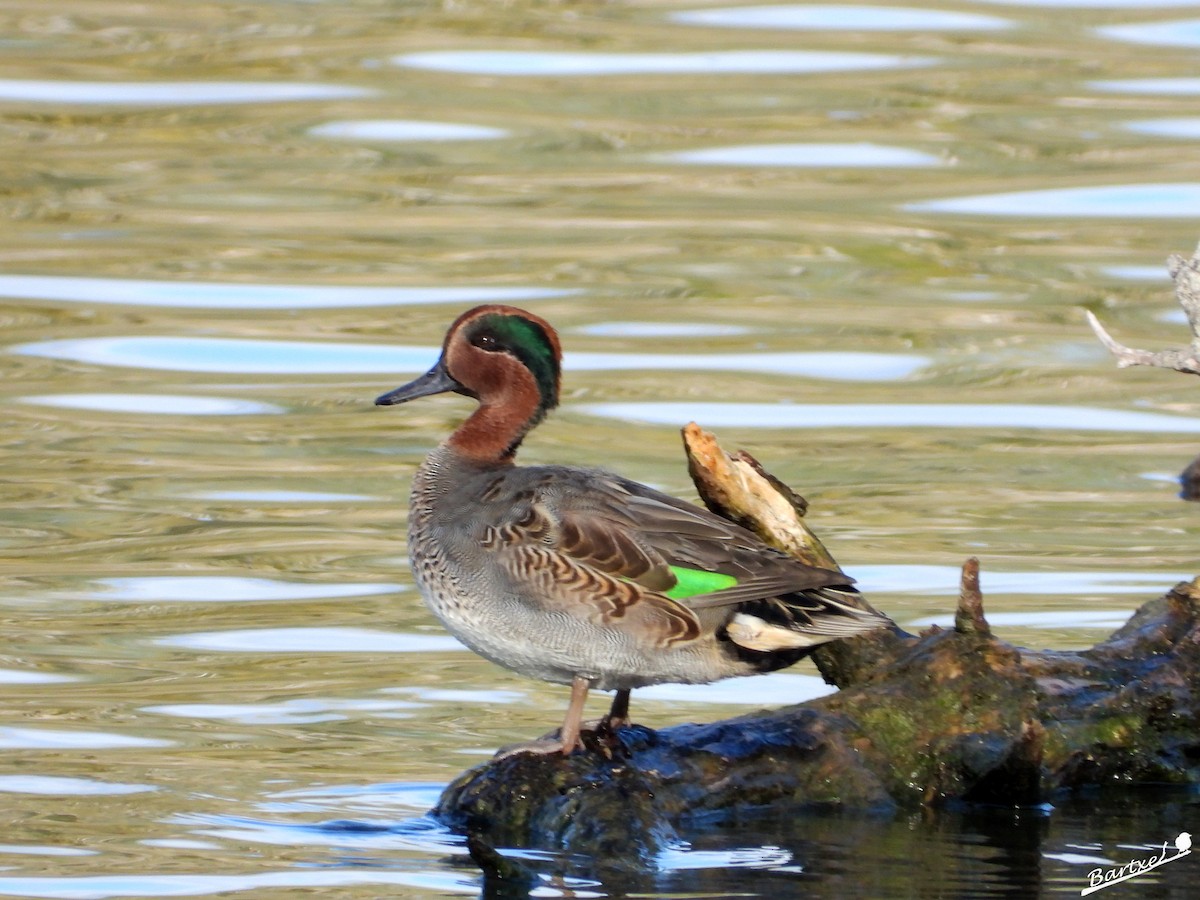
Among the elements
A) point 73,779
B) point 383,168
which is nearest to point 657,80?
point 383,168

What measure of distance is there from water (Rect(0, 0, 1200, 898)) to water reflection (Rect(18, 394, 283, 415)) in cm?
5

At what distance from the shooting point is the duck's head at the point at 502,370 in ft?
25.3

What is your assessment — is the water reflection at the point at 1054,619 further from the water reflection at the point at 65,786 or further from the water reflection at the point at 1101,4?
the water reflection at the point at 1101,4

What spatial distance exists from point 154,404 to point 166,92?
8149mm

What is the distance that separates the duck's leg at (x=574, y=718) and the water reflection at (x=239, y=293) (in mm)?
9543

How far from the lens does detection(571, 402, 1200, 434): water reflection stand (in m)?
14.1

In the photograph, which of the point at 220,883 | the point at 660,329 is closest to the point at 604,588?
the point at 220,883

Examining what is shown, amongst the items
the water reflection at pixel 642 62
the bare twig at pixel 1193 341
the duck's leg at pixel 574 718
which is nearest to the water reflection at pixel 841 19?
the water reflection at pixel 642 62

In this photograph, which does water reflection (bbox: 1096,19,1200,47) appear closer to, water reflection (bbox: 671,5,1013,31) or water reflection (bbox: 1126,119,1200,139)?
water reflection (bbox: 671,5,1013,31)

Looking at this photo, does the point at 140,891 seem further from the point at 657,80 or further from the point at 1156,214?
the point at 657,80

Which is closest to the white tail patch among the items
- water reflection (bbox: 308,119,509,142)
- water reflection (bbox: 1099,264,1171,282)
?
water reflection (bbox: 1099,264,1171,282)

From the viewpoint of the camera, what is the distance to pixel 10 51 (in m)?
23.0

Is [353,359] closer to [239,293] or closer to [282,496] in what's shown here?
[239,293]

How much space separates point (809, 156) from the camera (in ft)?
67.4
